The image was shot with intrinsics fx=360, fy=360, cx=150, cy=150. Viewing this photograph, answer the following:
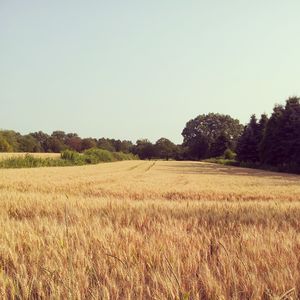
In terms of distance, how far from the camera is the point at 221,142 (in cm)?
10012

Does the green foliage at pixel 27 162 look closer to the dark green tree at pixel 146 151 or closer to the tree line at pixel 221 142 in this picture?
the tree line at pixel 221 142

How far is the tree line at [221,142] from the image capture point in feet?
154

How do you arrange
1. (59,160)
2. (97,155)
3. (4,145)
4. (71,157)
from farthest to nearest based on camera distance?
(4,145), (97,155), (71,157), (59,160)

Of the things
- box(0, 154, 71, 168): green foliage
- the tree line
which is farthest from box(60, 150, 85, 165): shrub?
the tree line

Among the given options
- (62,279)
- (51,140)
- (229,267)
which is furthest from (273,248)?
(51,140)

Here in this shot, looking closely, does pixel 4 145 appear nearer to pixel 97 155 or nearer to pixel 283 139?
pixel 97 155

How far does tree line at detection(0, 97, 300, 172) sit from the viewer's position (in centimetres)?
4682

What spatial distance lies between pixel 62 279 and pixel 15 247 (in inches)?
48.2

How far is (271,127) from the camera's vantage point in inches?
1980

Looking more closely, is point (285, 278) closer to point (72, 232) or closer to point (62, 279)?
point (62, 279)

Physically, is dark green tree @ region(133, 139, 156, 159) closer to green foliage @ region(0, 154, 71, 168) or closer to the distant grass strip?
the distant grass strip

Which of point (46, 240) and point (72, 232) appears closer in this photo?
point (46, 240)

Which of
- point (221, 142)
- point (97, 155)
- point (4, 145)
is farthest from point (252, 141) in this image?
point (4, 145)

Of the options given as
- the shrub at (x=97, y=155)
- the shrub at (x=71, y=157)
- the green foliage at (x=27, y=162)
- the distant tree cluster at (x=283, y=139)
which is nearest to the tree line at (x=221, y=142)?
the distant tree cluster at (x=283, y=139)
